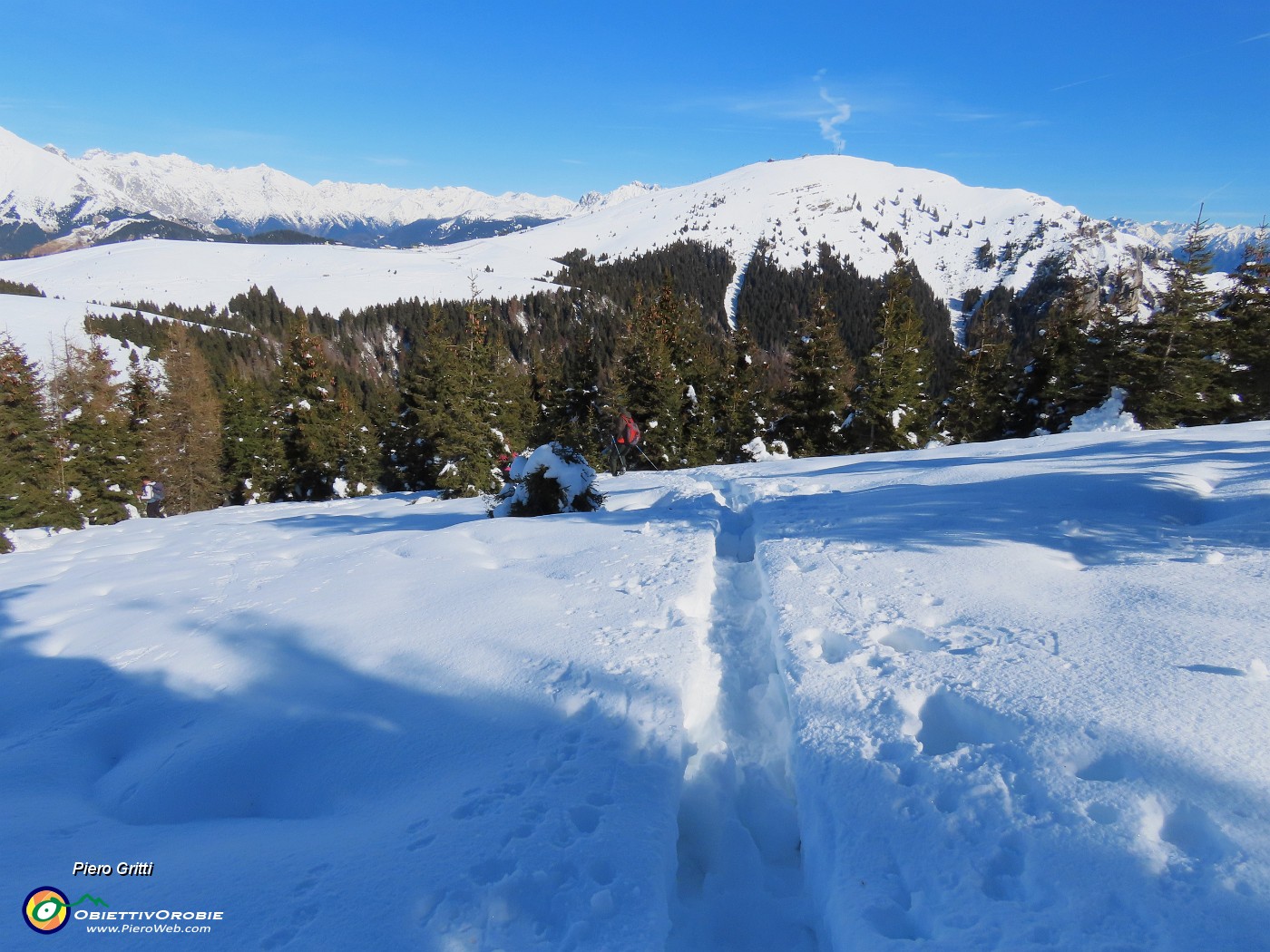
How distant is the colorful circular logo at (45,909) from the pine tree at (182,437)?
3645cm

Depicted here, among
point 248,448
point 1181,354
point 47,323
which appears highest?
point 1181,354

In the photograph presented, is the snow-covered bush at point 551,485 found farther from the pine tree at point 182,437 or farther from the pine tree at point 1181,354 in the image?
the pine tree at point 182,437

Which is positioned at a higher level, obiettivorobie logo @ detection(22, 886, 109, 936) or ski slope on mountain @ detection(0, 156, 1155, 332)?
ski slope on mountain @ detection(0, 156, 1155, 332)

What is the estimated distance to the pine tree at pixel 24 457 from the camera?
2286 centimetres

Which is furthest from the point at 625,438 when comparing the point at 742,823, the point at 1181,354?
the point at 1181,354

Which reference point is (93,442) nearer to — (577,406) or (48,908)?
(577,406)

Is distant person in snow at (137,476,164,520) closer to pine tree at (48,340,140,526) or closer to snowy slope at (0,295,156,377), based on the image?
pine tree at (48,340,140,526)

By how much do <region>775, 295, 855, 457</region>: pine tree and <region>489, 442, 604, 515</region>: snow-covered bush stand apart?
17098 millimetres

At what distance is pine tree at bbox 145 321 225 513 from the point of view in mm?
30844

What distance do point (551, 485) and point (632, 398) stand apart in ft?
55.9

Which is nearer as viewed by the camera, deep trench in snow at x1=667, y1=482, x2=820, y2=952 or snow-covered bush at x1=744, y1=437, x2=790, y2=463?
deep trench in snow at x1=667, y1=482, x2=820, y2=952

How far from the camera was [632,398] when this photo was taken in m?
27.8

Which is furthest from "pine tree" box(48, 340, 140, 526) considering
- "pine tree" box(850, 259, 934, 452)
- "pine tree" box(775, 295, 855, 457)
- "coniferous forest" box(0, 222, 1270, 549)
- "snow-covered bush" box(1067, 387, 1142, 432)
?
"snow-covered bush" box(1067, 387, 1142, 432)

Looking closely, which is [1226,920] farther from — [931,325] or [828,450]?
[931,325]
